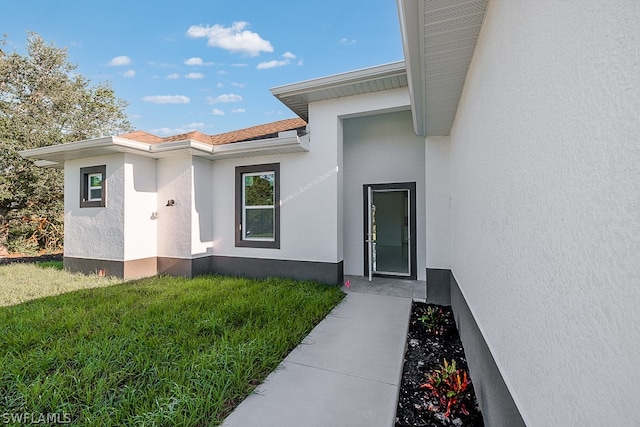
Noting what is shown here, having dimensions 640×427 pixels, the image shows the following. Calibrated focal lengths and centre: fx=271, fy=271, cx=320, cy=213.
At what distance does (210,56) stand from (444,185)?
12645 millimetres

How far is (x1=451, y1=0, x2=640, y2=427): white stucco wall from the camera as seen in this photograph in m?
0.74

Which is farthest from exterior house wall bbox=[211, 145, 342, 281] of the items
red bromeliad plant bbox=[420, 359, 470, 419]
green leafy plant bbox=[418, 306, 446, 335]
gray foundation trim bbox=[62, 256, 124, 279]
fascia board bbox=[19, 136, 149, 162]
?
red bromeliad plant bbox=[420, 359, 470, 419]

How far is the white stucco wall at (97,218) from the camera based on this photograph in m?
6.80

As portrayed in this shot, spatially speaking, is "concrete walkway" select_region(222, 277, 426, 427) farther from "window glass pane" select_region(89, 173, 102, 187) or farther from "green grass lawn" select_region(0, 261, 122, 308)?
"window glass pane" select_region(89, 173, 102, 187)

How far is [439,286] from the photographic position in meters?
5.47

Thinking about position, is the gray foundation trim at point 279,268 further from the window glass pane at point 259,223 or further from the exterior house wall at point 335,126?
the window glass pane at point 259,223

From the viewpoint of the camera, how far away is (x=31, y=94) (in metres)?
13.3

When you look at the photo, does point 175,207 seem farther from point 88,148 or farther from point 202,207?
point 88,148

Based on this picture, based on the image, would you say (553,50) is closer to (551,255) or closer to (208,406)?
(551,255)

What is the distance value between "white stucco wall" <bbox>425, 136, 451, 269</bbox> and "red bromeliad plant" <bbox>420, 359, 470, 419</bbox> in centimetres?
261

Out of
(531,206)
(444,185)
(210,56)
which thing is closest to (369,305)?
(444,185)

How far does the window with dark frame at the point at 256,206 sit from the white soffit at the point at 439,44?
4275 mm

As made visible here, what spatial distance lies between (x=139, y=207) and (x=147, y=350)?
16.2 ft

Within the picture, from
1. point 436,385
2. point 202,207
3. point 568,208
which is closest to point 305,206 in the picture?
point 202,207
